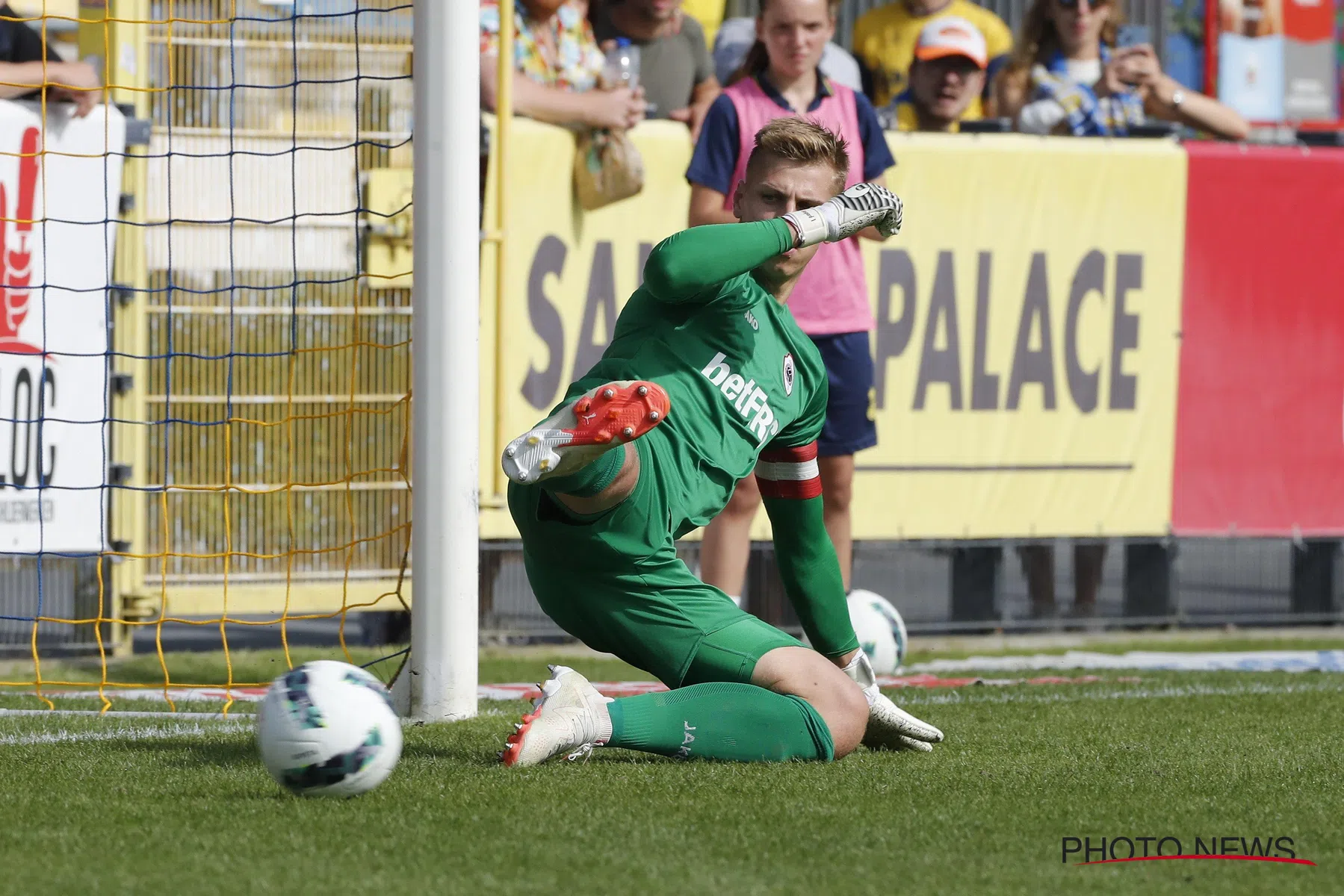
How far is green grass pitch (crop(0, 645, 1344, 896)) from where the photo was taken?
8.27ft

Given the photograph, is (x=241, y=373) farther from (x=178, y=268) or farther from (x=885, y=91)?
(x=885, y=91)

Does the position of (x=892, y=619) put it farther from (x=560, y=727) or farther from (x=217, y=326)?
(x=217, y=326)

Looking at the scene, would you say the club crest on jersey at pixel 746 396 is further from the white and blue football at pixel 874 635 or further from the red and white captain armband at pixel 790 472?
the white and blue football at pixel 874 635

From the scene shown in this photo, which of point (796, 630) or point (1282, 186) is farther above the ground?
point (1282, 186)

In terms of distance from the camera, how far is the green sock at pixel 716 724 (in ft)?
11.3

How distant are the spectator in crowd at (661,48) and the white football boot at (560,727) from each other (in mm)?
3911

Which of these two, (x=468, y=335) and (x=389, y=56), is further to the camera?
(x=389, y=56)

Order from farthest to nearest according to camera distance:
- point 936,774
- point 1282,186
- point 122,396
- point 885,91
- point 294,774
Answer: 1. point 885,91
2. point 1282,186
3. point 122,396
4. point 936,774
5. point 294,774

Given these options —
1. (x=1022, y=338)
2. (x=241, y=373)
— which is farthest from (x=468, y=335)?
(x=1022, y=338)

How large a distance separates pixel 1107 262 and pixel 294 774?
488cm

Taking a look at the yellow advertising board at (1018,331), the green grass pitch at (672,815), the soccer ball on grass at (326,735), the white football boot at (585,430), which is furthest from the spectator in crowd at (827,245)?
the soccer ball on grass at (326,735)

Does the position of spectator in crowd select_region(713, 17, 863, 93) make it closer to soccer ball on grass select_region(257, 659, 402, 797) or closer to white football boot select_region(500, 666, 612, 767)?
white football boot select_region(500, 666, 612, 767)

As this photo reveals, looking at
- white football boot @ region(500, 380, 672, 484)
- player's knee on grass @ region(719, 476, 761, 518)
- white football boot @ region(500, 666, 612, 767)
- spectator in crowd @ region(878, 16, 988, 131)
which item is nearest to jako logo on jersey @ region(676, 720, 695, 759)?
white football boot @ region(500, 666, 612, 767)

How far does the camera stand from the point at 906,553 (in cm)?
691
